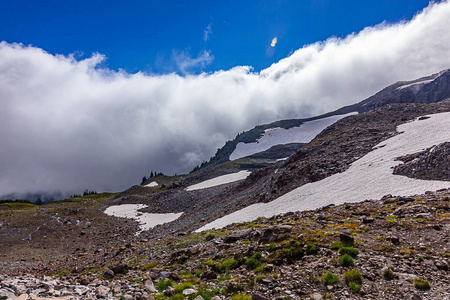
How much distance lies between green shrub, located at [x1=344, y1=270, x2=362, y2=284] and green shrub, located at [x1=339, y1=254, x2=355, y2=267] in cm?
76

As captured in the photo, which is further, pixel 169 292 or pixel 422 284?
pixel 169 292

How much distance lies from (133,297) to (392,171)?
96.4 feet

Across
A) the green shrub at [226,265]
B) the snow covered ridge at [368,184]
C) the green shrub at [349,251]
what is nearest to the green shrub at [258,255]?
the green shrub at [226,265]

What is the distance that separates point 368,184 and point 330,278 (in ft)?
68.2

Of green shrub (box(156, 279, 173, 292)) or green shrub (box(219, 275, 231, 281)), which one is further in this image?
green shrub (box(219, 275, 231, 281))

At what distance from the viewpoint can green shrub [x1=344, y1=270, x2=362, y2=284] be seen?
9.94m

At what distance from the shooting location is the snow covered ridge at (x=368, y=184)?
24.7 meters

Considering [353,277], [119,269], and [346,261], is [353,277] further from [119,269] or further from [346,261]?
[119,269]

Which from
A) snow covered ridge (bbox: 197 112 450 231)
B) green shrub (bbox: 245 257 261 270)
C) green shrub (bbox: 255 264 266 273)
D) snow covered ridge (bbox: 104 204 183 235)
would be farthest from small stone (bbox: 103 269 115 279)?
snow covered ridge (bbox: 104 204 183 235)

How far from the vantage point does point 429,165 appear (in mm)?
25828

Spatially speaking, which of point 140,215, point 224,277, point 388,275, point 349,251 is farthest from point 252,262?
point 140,215

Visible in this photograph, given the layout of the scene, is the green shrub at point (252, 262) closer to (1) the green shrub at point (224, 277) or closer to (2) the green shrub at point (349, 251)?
(1) the green shrub at point (224, 277)

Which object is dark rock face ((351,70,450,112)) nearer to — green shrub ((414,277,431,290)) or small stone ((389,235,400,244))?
small stone ((389,235,400,244))

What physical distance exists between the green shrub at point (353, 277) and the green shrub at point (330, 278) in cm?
39
